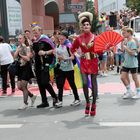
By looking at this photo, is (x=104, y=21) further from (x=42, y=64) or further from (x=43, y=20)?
(x=42, y=64)

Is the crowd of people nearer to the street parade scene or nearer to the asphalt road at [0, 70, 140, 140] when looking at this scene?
the street parade scene

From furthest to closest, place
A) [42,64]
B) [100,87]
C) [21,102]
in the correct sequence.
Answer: [100,87] → [21,102] → [42,64]

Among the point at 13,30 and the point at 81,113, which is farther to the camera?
the point at 13,30

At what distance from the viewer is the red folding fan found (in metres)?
9.01

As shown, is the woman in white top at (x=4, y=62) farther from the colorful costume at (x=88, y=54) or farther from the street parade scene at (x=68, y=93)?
the colorful costume at (x=88, y=54)

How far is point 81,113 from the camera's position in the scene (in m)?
9.29

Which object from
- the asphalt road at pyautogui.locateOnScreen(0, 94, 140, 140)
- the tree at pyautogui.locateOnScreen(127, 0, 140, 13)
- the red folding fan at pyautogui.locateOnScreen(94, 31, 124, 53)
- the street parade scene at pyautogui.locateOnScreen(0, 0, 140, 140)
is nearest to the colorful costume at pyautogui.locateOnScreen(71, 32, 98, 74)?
the street parade scene at pyautogui.locateOnScreen(0, 0, 140, 140)

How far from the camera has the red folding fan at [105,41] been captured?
29.6 ft

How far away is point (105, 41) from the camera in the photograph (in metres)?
9.53

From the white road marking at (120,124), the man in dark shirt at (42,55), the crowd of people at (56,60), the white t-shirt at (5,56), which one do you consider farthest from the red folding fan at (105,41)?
the white t-shirt at (5,56)

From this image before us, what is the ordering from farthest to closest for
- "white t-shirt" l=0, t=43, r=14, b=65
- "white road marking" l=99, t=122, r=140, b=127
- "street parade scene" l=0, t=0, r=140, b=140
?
1. "white t-shirt" l=0, t=43, r=14, b=65
2. "white road marking" l=99, t=122, r=140, b=127
3. "street parade scene" l=0, t=0, r=140, b=140

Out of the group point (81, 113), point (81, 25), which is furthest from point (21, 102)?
point (81, 25)

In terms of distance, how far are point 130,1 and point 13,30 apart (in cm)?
2746

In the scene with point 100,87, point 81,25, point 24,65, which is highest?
point 81,25
